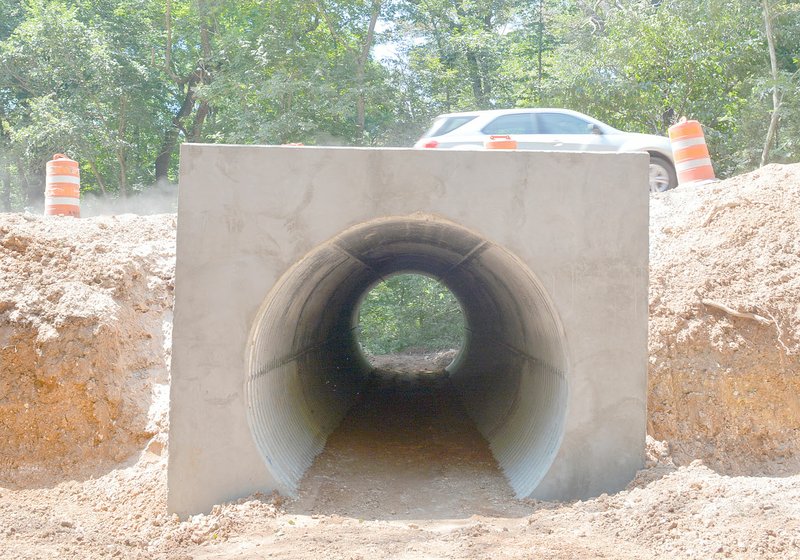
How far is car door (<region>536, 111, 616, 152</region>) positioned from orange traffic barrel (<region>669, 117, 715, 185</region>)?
167 cm

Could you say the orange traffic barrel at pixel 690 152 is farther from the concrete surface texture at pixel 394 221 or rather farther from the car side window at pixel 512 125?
the concrete surface texture at pixel 394 221

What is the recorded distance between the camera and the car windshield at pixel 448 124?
12.3 metres

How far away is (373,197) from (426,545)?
271 centimetres

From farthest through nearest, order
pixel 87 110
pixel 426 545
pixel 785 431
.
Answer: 1. pixel 87 110
2. pixel 785 431
3. pixel 426 545

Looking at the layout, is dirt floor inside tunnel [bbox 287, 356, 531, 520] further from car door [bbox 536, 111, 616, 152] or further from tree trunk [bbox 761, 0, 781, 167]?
tree trunk [bbox 761, 0, 781, 167]

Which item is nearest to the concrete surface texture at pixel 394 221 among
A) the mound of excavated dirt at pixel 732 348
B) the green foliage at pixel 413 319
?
the mound of excavated dirt at pixel 732 348

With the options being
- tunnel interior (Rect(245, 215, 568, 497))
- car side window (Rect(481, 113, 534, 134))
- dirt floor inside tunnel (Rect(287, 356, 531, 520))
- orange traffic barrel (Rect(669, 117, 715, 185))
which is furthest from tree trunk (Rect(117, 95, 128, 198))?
orange traffic barrel (Rect(669, 117, 715, 185))

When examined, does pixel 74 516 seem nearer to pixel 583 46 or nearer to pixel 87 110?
pixel 87 110

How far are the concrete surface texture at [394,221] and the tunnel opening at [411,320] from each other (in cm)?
1498

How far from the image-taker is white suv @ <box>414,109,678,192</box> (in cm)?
1174

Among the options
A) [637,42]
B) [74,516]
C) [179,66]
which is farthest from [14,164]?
[74,516]

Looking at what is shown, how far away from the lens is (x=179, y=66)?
23.8m

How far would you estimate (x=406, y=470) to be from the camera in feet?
25.0

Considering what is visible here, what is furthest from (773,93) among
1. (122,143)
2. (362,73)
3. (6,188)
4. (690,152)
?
(6,188)
